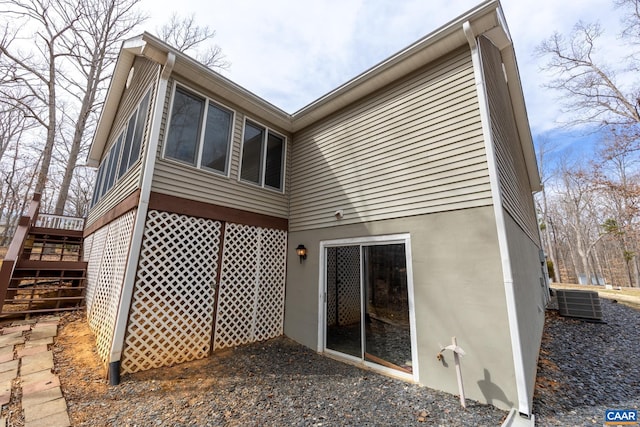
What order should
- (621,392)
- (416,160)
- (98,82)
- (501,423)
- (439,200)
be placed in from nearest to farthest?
(501,423) < (621,392) < (439,200) < (416,160) < (98,82)

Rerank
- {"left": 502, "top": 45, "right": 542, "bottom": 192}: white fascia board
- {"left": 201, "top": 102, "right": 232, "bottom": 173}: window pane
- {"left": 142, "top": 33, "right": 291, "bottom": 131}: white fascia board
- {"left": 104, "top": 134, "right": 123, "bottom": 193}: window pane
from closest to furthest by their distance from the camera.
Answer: {"left": 142, "top": 33, "right": 291, "bottom": 131}: white fascia board → {"left": 201, "top": 102, "right": 232, "bottom": 173}: window pane → {"left": 502, "top": 45, "right": 542, "bottom": 192}: white fascia board → {"left": 104, "top": 134, "right": 123, "bottom": 193}: window pane

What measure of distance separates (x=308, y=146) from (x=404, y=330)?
4703 millimetres

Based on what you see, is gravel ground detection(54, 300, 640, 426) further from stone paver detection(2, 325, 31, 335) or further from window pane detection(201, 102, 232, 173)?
window pane detection(201, 102, 232, 173)

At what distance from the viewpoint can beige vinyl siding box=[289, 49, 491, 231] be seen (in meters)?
4.13

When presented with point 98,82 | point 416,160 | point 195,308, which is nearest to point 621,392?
point 416,160

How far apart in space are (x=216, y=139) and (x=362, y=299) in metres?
4.44

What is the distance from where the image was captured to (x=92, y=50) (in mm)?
14961

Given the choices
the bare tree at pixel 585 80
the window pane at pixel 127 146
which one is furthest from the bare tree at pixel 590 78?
the window pane at pixel 127 146

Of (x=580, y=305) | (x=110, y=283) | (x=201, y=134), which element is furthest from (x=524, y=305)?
(x=110, y=283)

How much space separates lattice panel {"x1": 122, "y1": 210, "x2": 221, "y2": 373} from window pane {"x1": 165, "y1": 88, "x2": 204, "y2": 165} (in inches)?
48.3

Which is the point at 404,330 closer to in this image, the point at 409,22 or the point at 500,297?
the point at 500,297

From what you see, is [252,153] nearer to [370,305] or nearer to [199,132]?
[199,132]

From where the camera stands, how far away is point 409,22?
18.8 ft

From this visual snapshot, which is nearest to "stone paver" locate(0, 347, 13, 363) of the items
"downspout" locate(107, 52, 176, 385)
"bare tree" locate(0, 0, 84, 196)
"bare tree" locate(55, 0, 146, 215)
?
"downspout" locate(107, 52, 176, 385)
